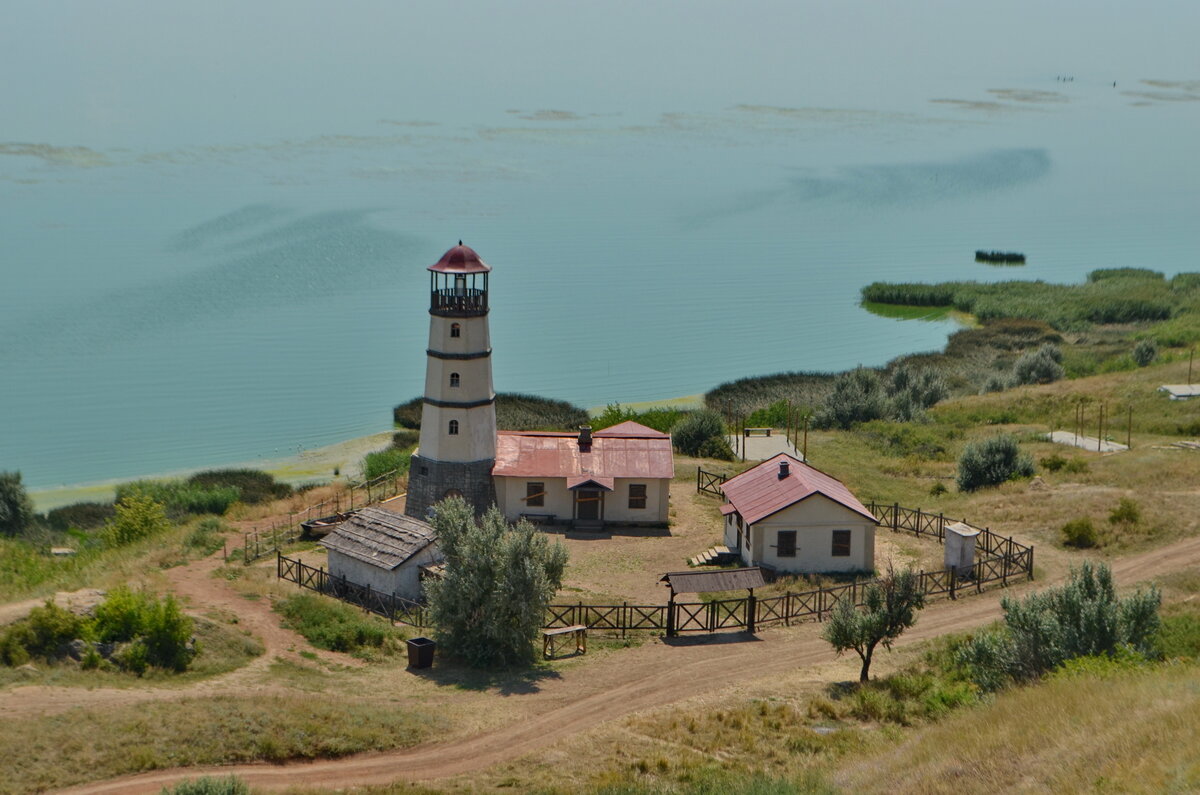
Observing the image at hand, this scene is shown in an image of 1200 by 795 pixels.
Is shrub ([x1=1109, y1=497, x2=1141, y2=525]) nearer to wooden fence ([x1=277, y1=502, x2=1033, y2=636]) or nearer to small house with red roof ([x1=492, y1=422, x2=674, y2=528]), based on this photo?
wooden fence ([x1=277, y1=502, x2=1033, y2=636])

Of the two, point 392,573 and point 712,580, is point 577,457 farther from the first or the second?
point 712,580

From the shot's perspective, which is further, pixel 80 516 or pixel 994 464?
pixel 80 516

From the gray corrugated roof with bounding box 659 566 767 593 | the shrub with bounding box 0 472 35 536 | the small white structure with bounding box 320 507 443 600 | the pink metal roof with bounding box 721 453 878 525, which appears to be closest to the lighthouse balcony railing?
the small white structure with bounding box 320 507 443 600

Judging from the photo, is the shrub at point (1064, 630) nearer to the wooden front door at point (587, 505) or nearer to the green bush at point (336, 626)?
the green bush at point (336, 626)

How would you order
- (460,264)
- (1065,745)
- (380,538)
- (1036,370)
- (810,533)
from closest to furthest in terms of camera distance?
(1065,745) → (380,538) → (810,533) → (460,264) → (1036,370)

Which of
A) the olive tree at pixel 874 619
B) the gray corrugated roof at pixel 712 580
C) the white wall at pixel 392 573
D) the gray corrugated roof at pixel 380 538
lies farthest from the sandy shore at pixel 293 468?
the olive tree at pixel 874 619

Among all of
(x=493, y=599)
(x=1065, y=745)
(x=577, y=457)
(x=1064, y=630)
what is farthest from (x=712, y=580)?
(x=1065, y=745)

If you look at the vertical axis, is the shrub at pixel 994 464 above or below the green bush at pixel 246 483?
above
